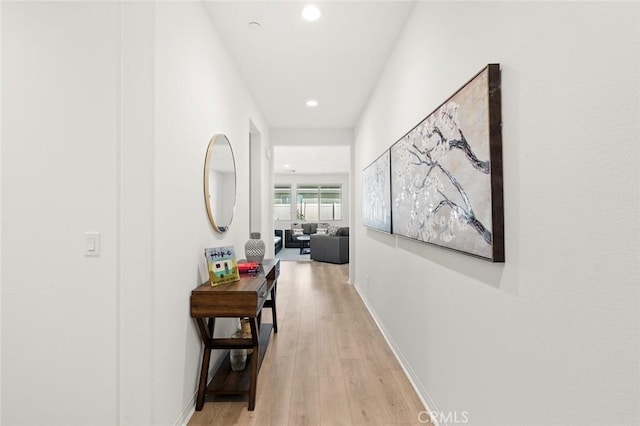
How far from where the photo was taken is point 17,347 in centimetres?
151

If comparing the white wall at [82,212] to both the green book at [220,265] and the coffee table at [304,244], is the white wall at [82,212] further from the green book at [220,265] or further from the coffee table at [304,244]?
the coffee table at [304,244]

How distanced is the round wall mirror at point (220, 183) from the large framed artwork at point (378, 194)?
1366 mm

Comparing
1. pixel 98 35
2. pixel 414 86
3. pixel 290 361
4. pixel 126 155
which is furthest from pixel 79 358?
pixel 414 86

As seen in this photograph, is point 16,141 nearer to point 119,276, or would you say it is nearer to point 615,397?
point 119,276

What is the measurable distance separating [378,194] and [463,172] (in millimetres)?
1697

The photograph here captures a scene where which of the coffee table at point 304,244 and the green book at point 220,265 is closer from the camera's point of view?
the green book at point 220,265

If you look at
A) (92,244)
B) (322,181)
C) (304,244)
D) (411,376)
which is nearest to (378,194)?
(411,376)

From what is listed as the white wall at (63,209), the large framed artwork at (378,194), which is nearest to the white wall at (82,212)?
the white wall at (63,209)

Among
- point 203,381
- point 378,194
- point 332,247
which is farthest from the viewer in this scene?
point 332,247

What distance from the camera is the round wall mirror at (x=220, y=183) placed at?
7.12 feet

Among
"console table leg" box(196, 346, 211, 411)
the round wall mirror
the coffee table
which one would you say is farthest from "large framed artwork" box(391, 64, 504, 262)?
the coffee table

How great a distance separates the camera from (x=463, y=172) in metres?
1.37

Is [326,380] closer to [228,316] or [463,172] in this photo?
[228,316]

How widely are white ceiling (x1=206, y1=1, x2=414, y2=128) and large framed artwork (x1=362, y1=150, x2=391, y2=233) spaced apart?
908 millimetres
